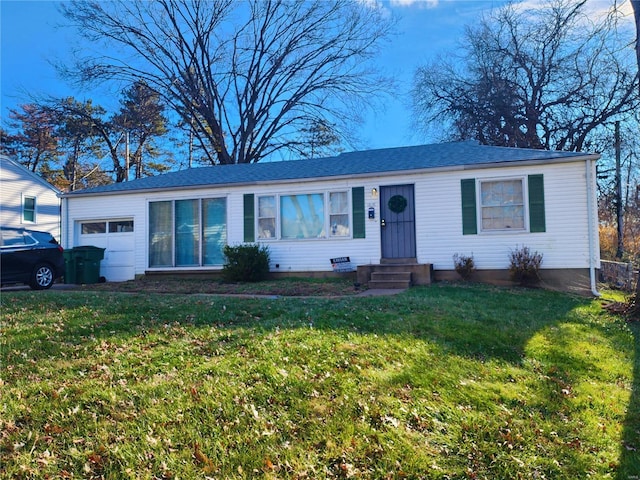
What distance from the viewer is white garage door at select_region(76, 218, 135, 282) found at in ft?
42.2

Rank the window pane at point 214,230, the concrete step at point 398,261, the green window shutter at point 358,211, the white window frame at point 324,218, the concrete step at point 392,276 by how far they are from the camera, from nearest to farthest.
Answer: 1. the concrete step at point 392,276
2. the concrete step at point 398,261
3. the green window shutter at point 358,211
4. the white window frame at point 324,218
5. the window pane at point 214,230

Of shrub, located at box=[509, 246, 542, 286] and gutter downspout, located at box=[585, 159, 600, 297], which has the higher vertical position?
gutter downspout, located at box=[585, 159, 600, 297]

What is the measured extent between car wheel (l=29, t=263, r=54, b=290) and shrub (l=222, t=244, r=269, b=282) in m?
4.13

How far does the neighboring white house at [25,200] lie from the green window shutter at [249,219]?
11099 mm

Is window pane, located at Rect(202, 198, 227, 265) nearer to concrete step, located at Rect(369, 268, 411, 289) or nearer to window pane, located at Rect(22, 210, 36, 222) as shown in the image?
concrete step, located at Rect(369, 268, 411, 289)

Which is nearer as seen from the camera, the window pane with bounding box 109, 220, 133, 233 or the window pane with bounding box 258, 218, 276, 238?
the window pane with bounding box 258, 218, 276, 238

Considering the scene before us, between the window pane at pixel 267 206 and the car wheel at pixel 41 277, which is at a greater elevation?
the window pane at pixel 267 206

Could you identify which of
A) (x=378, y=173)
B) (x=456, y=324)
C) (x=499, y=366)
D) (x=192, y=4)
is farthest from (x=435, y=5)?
(x=192, y=4)

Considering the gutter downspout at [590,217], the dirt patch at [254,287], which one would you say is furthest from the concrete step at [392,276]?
the gutter downspout at [590,217]

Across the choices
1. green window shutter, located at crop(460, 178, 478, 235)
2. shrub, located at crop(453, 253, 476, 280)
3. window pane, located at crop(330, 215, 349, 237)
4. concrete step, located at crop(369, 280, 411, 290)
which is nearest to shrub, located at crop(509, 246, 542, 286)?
shrub, located at crop(453, 253, 476, 280)

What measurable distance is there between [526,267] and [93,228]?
12.4 metres

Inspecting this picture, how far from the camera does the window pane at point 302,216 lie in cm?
1158

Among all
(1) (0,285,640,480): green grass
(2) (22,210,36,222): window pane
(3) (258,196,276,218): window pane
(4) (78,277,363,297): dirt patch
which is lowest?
(1) (0,285,640,480): green grass

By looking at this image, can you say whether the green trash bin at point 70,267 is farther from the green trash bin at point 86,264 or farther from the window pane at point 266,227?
the window pane at point 266,227
